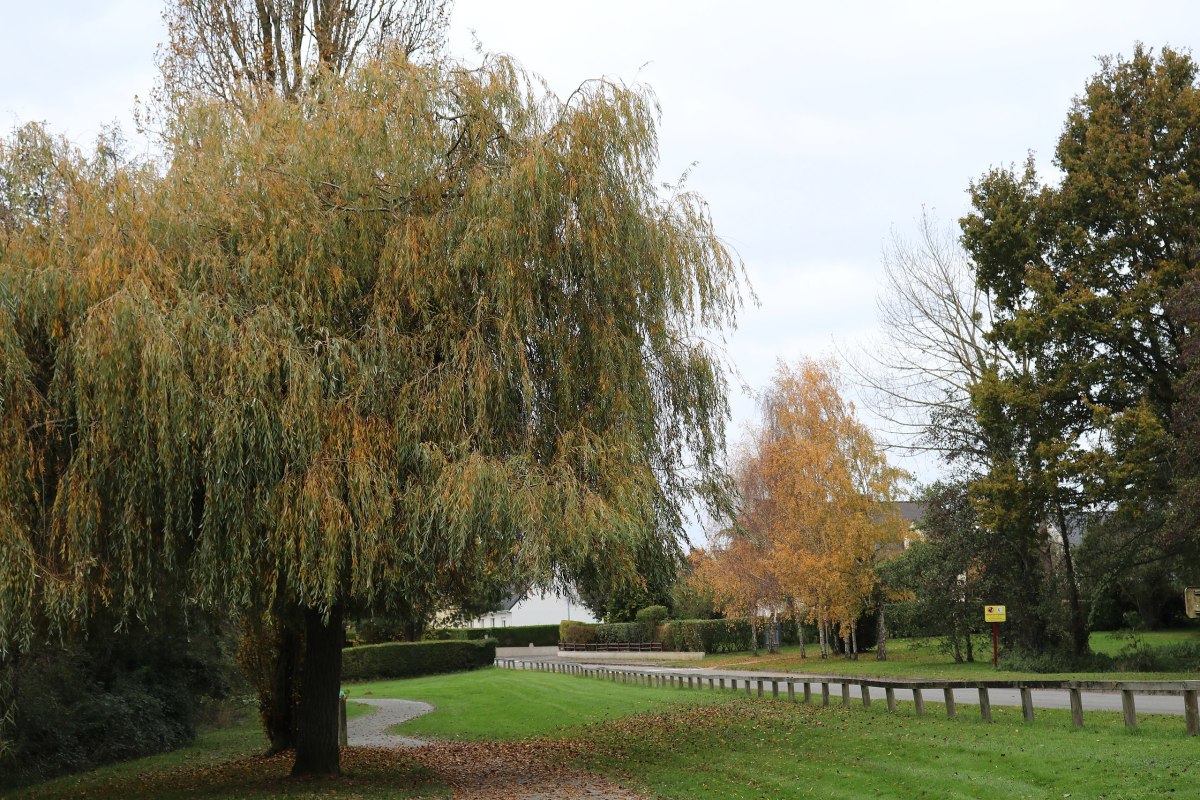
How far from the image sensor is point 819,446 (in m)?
36.5

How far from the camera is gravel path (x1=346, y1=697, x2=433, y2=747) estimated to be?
837 inches

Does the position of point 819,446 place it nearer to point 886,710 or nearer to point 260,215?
point 886,710

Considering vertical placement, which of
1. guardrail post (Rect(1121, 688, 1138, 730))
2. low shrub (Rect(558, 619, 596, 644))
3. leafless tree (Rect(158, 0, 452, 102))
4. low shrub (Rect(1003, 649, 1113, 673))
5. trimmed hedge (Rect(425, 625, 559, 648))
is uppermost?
leafless tree (Rect(158, 0, 452, 102))

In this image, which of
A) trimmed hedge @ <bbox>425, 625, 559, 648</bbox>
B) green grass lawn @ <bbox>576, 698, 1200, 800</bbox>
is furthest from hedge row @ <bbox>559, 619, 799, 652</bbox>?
green grass lawn @ <bbox>576, 698, 1200, 800</bbox>

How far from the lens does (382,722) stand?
26219 millimetres

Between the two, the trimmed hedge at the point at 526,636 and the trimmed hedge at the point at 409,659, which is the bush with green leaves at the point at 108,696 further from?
the trimmed hedge at the point at 526,636

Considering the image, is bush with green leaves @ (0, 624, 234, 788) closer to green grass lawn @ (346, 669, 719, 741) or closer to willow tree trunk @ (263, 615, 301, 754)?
willow tree trunk @ (263, 615, 301, 754)

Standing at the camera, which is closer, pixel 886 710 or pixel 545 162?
pixel 545 162

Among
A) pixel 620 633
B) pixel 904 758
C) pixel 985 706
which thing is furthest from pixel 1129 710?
pixel 620 633

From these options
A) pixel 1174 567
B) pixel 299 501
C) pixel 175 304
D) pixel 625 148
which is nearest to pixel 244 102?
pixel 175 304

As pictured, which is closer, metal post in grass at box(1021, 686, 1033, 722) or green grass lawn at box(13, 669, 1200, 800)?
green grass lawn at box(13, 669, 1200, 800)

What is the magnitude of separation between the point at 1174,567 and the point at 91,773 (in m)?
28.2

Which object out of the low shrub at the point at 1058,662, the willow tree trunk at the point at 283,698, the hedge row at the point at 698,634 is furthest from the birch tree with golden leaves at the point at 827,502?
the willow tree trunk at the point at 283,698

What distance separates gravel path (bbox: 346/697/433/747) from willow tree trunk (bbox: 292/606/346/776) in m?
5.89
